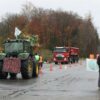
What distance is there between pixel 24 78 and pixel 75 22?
83.6m

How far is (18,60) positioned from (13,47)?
6.40 feet

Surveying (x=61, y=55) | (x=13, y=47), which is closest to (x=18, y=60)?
(x=13, y=47)

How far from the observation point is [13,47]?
2908 cm

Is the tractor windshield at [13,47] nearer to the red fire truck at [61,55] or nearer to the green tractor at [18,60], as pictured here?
the green tractor at [18,60]

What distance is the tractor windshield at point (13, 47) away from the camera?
28984 millimetres

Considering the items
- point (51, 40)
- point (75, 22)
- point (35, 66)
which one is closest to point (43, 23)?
point (51, 40)

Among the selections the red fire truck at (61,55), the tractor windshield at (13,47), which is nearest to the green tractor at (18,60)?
the tractor windshield at (13,47)

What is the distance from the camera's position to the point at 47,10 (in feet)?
363

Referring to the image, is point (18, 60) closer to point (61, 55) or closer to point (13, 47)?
point (13, 47)

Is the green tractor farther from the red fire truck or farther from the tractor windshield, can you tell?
the red fire truck

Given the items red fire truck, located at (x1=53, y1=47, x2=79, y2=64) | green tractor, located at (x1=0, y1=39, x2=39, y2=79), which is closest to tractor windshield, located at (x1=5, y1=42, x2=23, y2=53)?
green tractor, located at (x1=0, y1=39, x2=39, y2=79)

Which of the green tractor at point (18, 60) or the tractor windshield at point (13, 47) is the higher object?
the tractor windshield at point (13, 47)

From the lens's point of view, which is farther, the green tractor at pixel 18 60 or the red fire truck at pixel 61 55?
the red fire truck at pixel 61 55

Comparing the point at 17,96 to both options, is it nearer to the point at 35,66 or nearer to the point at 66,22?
the point at 35,66
